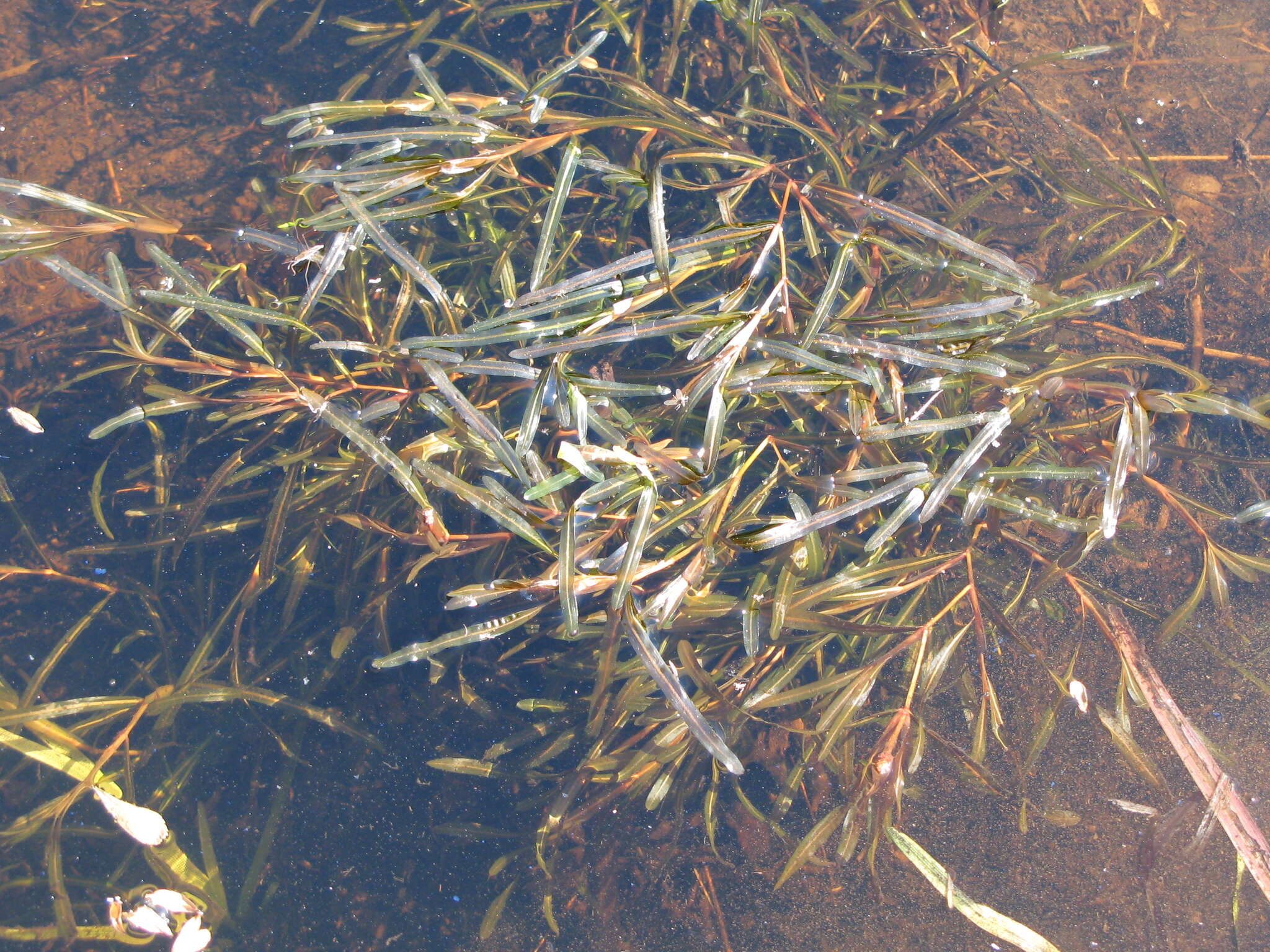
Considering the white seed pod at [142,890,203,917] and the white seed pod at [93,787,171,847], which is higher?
the white seed pod at [93,787,171,847]

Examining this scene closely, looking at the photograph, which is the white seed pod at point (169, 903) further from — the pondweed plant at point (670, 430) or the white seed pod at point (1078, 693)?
the white seed pod at point (1078, 693)

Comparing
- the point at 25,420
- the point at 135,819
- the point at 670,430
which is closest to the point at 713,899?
the point at 670,430

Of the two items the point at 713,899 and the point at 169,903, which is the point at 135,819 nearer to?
the point at 169,903

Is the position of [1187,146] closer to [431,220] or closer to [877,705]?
[877,705]

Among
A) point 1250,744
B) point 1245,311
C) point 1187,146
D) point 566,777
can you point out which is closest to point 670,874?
point 566,777

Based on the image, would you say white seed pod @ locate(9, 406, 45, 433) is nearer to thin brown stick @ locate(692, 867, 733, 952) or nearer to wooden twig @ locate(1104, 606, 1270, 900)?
thin brown stick @ locate(692, 867, 733, 952)

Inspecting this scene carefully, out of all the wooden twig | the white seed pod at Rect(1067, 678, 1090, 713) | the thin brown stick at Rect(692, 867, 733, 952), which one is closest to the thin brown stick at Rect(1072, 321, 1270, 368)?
the wooden twig
